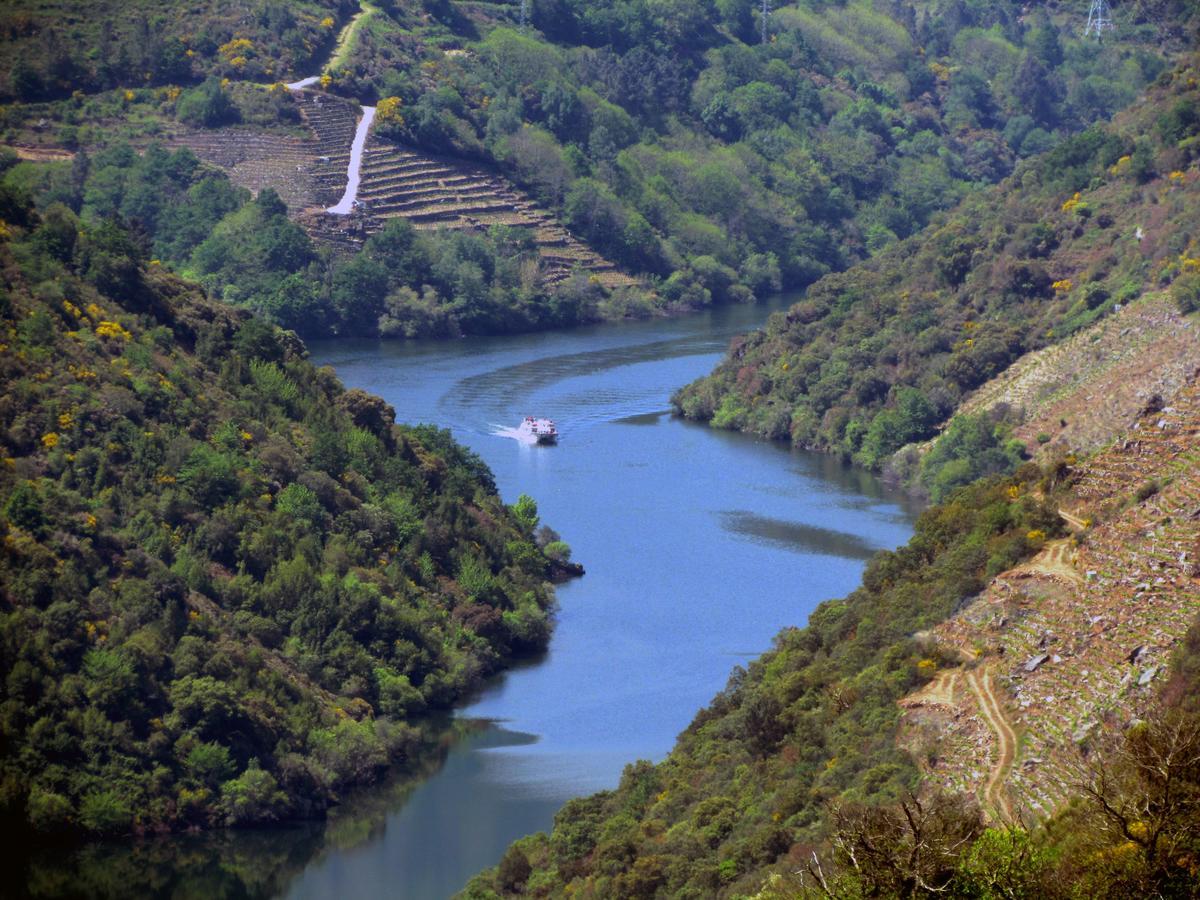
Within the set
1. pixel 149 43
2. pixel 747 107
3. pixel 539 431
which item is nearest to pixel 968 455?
pixel 539 431

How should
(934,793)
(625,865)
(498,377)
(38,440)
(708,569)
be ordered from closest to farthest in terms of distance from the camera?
(934,793) → (625,865) → (38,440) → (708,569) → (498,377)

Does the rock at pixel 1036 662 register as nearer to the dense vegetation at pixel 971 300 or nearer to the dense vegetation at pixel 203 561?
the dense vegetation at pixel 203 561

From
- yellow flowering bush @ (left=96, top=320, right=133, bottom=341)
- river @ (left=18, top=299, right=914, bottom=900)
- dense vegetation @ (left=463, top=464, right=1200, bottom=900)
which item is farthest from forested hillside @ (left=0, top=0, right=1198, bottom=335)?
dense vegetation @ (left=463, top=464, right=1200, bottom=900)

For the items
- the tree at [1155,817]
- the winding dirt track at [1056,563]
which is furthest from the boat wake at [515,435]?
the tree at [1155,817]

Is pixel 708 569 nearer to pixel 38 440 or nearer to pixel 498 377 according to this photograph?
pixel 38 440

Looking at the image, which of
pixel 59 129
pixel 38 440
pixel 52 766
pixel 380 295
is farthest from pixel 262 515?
pixel 59 129

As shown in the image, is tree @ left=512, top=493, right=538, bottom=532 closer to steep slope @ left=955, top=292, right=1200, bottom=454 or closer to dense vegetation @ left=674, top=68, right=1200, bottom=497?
dense vegetation @ left=674, top=68, right=1200, bottom=497

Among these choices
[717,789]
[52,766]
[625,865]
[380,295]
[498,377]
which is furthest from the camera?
[380,295]
